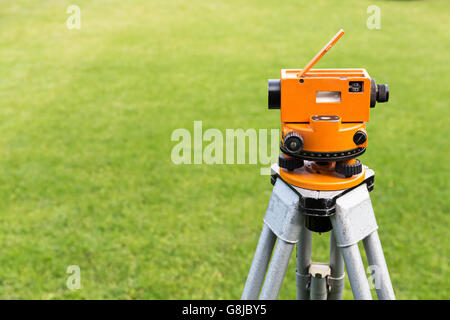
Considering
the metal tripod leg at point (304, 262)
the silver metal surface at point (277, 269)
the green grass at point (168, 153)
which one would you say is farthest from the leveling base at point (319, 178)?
the green grass at point (168, 153)

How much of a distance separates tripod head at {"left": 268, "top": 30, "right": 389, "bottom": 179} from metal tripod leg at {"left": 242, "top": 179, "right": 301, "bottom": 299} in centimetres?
17

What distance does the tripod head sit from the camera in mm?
1521

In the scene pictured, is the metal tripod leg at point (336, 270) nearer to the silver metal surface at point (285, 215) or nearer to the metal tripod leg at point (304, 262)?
the metal tripod leg at point (304, 262)

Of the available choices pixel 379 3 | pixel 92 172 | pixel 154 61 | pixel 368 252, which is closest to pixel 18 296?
pixel 92 172

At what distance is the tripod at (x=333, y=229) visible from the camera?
1.56 meters

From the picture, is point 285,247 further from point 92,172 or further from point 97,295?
point 92,172

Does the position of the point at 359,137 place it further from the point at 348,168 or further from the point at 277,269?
the point at 277,269

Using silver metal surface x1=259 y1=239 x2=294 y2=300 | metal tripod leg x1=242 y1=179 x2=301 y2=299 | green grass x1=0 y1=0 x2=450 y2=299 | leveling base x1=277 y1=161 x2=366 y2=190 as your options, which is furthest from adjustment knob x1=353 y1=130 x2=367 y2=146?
green grass x1=0 y1=0 x2=450 y2=299

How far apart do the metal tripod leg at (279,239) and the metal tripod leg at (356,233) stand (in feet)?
0.49

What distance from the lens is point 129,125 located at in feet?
20.9

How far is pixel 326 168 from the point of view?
167 centimetres

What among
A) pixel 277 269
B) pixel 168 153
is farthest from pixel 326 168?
pixel 168 153

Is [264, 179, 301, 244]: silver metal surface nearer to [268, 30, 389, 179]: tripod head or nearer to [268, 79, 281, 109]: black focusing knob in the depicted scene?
[268, 30, 389, 179]: tripod head

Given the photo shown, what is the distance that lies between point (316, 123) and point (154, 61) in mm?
8095
